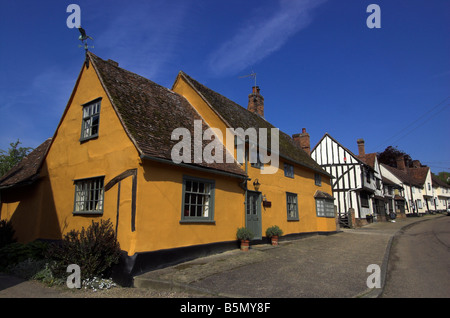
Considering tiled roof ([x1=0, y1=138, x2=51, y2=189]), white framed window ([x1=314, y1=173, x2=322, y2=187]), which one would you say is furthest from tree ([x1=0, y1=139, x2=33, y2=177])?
white framed window ([x1=314, y1=173, x2=322, y2=187])

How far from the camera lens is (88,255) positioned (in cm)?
751

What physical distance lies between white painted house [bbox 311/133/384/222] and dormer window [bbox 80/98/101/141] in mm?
23221

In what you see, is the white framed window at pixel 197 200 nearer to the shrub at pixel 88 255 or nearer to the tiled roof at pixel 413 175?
the shrub at pixel 88 255

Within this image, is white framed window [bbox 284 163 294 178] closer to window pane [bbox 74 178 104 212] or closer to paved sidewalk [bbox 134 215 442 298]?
paved sidewalk [bbox 134 215 442 298]

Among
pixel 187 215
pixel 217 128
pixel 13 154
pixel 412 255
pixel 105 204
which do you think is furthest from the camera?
pixel 13 154

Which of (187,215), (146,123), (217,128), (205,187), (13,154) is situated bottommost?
(187,215)

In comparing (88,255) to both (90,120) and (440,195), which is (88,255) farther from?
(440,195)

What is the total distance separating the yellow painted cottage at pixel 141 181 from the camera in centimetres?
834
